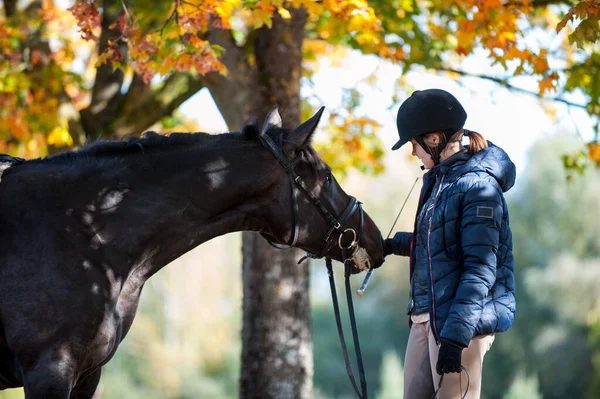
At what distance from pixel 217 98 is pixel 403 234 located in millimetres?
3628

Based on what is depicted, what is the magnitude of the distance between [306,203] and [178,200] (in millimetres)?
673

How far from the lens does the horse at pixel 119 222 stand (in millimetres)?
3350

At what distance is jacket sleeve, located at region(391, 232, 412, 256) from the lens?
428 cm

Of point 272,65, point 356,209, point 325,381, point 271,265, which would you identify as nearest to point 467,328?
point 356,209

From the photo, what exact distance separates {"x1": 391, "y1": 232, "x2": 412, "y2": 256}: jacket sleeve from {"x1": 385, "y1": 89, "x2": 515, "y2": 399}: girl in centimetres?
51

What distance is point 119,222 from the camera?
3.63 meters

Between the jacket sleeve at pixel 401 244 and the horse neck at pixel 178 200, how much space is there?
85 cm

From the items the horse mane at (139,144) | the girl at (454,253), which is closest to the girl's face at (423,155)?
the girl at (454,253)

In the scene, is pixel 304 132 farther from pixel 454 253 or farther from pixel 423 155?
pixel 454 253

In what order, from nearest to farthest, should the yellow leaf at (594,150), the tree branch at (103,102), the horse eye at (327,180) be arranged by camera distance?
1. the horse eye at (327,180)
2. the yellow leaf at (594,150)
3. the tree branch at (103,102)

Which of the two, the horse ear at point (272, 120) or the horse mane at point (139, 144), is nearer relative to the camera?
the horse mane at point (139, 144)

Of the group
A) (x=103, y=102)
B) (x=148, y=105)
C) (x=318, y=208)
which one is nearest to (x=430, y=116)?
(x=318, y=208)

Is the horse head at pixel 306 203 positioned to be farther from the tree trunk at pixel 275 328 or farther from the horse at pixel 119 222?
the tree trunk at pixel 275 328

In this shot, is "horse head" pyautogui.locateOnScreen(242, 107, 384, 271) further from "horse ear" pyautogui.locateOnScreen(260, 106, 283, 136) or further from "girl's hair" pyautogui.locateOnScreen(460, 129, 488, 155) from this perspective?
"girl's hair" pyautogui.locateOnScreen(460, 129, 488, 155)
